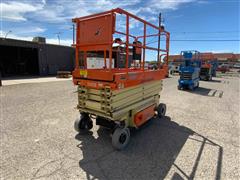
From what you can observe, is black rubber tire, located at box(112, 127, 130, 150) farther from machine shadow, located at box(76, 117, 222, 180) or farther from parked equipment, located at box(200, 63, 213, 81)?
parked equipment, located at box(200, 63, 213, 81)

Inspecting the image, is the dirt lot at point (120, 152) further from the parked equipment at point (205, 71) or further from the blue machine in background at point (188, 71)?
the parked equipment at point (205, 71)

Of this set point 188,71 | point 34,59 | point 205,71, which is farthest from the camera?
point 34,59

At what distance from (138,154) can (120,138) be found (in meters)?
0.47

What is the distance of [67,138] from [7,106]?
4032 mm

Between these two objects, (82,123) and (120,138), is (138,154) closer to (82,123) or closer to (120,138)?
(120,138)

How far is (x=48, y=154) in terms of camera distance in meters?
3.05

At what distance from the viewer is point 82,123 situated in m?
3.94

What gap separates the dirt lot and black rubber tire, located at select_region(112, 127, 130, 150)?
0.12 metres

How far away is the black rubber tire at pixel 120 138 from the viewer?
318cm

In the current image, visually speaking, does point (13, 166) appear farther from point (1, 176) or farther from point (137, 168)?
point (137, 168)

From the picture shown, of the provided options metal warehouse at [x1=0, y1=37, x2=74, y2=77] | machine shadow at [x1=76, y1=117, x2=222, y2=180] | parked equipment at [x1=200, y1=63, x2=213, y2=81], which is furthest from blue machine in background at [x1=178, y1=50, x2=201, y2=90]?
metal warehouse at [x1=0, y1=37, x2=74, y2=77]

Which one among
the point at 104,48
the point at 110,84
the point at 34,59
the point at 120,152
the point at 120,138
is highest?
the point at 34,59

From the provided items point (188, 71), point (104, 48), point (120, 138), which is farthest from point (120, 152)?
point (188, 71)

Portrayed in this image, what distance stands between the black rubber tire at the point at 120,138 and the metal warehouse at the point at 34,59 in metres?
19.0
